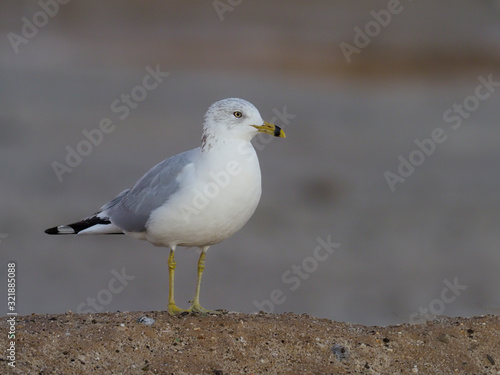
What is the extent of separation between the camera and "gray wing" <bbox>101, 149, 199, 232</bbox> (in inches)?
178

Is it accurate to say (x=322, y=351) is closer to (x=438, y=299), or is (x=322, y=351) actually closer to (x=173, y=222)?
(x=173, y=222)

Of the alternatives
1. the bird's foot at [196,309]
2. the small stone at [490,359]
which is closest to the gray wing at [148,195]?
the bird's foot at [196,309]

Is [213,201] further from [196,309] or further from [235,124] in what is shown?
[196,309]

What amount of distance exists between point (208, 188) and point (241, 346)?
779mm

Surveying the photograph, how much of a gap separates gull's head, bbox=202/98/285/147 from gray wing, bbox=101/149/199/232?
169 mm

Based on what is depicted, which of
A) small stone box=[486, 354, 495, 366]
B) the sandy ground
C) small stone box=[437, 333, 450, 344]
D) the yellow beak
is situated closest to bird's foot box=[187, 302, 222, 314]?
the sandy ground

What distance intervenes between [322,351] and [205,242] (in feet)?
2.75

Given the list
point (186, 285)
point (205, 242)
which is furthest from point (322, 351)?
point (186, 285)

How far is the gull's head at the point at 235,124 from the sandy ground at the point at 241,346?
903mm

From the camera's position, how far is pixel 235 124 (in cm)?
451

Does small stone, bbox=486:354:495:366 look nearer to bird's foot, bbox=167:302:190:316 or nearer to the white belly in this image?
the white belly

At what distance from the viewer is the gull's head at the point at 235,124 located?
4.49m

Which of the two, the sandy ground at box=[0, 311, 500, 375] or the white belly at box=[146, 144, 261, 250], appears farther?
the white belly at box=[146, 144, 261, 250]

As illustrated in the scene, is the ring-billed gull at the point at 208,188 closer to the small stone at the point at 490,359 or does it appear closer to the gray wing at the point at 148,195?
the gray wing at the point at 148,195
